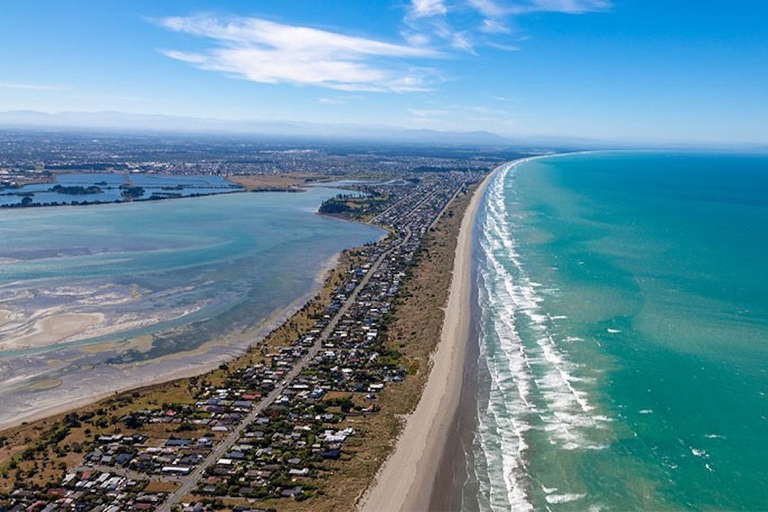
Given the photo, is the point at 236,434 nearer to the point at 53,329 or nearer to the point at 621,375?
the point at 53,329

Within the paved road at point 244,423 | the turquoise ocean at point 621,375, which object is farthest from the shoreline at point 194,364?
the turquoise ocean at point 621,375

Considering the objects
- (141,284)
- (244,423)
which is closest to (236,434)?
(244,423)

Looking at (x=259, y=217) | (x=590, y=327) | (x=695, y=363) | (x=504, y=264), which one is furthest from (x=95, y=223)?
(x=695, y=363)

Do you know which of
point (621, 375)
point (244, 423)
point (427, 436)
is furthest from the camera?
point (621, 375)

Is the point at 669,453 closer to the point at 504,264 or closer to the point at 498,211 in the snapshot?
the point at 504,264

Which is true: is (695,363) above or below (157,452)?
above

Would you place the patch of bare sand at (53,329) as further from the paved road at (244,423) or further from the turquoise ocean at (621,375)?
the turquoise ocean at (621,375)
